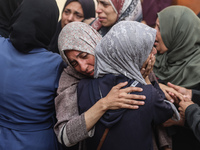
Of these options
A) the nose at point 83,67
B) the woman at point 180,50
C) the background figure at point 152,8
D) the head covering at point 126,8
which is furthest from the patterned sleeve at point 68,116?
the background figure at point 152,8

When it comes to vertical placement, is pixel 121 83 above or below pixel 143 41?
below

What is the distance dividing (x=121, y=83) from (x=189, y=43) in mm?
1043

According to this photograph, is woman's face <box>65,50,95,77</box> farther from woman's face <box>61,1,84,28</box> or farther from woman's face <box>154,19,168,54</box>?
woman's face <box>61,1,84,28</box>

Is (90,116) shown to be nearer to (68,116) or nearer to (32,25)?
(68,116)

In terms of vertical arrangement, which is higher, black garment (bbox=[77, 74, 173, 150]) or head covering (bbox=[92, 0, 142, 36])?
head covering (bbox=[92, 0, 142, 36])

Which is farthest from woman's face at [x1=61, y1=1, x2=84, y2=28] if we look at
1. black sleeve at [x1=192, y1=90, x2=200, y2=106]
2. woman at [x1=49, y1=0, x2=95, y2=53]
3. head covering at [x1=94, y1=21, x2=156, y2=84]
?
black sleeve at [x1=192, y1=90, x2=200, y2=106]

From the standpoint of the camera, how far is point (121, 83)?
1.15 m

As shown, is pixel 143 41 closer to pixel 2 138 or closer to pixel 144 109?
pixel 144 109

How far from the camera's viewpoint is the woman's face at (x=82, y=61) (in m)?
1.35

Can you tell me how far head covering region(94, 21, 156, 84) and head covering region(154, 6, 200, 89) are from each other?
0.75m

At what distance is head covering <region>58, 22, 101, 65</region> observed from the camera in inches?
52.8

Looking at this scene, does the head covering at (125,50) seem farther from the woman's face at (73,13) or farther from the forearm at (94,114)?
the woman's face at (73,13)

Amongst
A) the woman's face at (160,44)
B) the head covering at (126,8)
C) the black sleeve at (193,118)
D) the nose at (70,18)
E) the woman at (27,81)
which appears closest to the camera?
the black sleeve at (193,118)

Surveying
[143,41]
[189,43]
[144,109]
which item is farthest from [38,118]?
[189,43]
